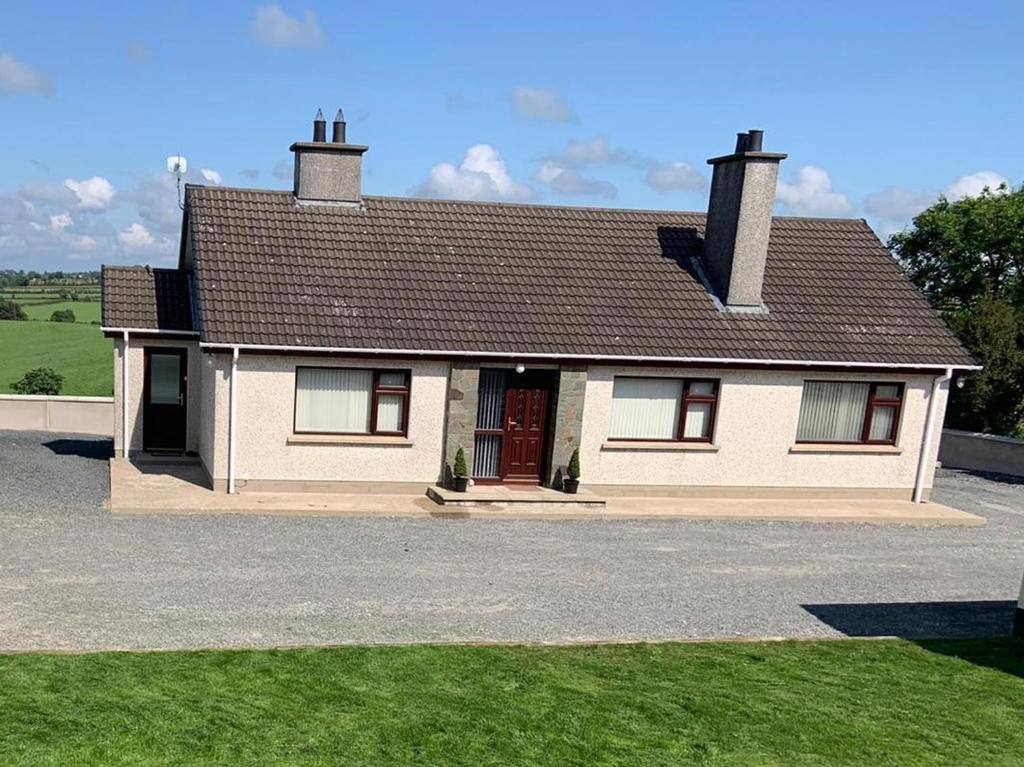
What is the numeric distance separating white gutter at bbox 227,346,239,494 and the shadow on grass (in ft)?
15.7

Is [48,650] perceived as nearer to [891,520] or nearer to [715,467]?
[715,467]

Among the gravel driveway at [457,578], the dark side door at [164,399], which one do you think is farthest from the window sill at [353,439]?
the dark side door at [164,399]

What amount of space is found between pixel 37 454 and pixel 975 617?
708 inches

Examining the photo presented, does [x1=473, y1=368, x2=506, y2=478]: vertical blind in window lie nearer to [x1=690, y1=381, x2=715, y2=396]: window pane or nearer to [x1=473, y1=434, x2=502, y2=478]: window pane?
[x1=473, y1=434, x2=502, y2=478]: window pane

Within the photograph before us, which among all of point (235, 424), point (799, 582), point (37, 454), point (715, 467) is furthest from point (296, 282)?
point (799, 582)

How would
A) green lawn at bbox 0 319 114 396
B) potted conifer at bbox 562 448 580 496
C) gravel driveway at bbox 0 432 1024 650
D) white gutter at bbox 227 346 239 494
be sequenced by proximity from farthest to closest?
green lawn at bbox 0 319 114 396
potted conifer at bbox 562 448 580 496
white gutter at bbox 227 346 239 494
gravel driveway at bbox 0 432 1024 650

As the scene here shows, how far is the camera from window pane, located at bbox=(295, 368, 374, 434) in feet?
53.1

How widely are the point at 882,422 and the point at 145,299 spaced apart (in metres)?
16.0

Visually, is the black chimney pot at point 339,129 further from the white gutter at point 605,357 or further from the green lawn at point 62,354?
the green lawn at point 62,354

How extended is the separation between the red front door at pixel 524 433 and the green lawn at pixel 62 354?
32.3 m

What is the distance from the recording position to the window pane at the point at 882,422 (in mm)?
18531

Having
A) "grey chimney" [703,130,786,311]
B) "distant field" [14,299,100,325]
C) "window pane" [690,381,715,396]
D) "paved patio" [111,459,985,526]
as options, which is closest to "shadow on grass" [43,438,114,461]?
"paved patio" [111,459,985,526]

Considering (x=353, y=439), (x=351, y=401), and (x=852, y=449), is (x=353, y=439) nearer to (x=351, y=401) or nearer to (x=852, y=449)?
(x=351, y=401)

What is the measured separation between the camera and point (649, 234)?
66.9ft
